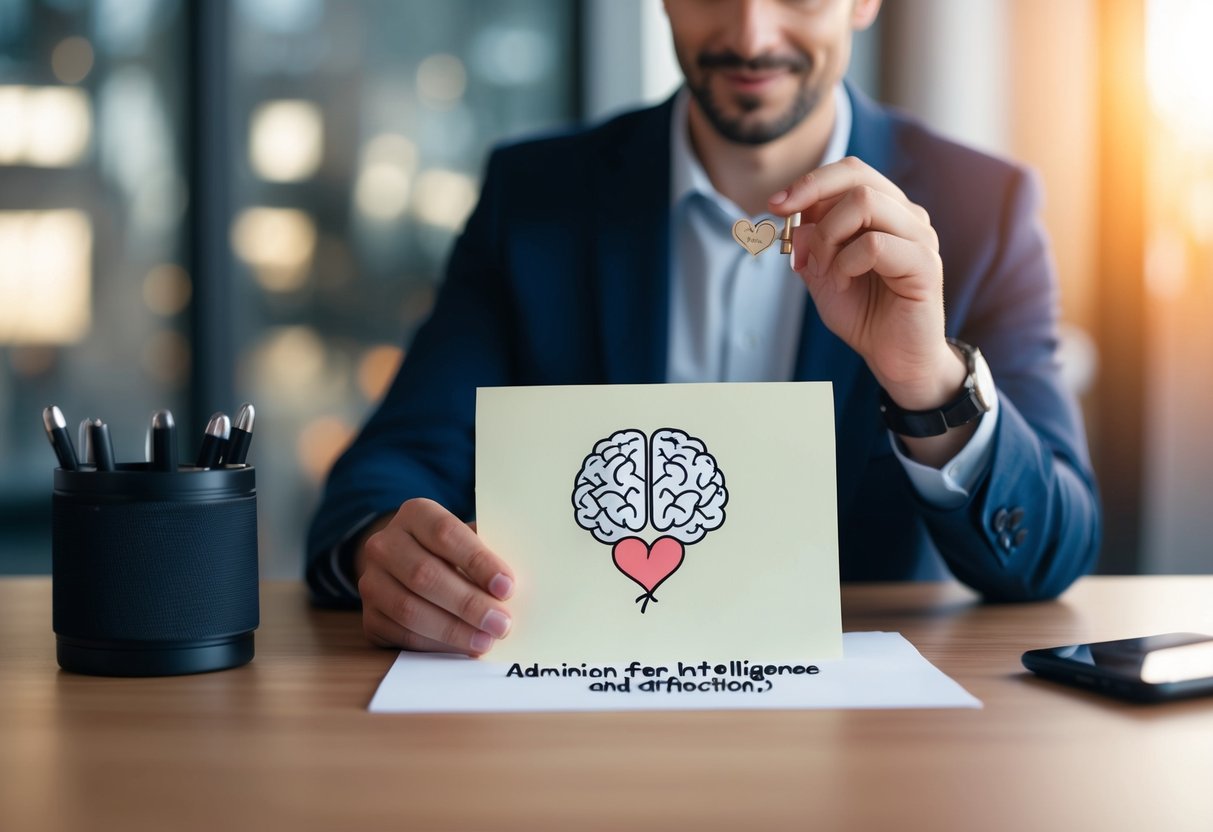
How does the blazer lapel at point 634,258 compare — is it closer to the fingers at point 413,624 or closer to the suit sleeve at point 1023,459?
the suit sleeve at point 1023,459

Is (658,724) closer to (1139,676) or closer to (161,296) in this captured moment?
(1139,676)

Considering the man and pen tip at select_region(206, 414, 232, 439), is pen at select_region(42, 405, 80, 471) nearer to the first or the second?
pen tip at select_region(206, 414, 232, 439)

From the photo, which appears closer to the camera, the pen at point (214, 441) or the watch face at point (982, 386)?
the pen at point (214, 441)

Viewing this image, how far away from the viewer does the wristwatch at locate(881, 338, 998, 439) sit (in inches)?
37.9

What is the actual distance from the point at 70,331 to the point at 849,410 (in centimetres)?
242

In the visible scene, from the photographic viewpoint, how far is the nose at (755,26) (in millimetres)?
1327

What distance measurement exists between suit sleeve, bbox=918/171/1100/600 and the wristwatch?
0.11ft

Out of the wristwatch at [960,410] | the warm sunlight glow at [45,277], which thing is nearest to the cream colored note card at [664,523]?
the wristwatch at [960,410]

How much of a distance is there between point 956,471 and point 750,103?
2.01 ft

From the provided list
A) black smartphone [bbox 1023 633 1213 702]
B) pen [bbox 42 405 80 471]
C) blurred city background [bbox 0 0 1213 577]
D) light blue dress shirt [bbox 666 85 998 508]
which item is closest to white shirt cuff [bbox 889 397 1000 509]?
black smartphone [bbox 1023 633 1213 702]

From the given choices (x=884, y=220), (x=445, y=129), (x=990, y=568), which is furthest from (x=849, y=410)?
(x=445, y=129)

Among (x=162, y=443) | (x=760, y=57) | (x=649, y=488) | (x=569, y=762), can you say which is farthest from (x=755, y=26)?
(x=569, y=762)

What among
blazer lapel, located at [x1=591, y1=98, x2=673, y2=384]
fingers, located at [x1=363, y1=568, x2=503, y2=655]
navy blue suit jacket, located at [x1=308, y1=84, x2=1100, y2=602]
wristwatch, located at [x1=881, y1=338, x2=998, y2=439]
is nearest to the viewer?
fingers, located at [x1=363, y1=568, x2=503, y2=655]

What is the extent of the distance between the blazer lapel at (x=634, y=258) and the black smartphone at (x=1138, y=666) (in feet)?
2.24
